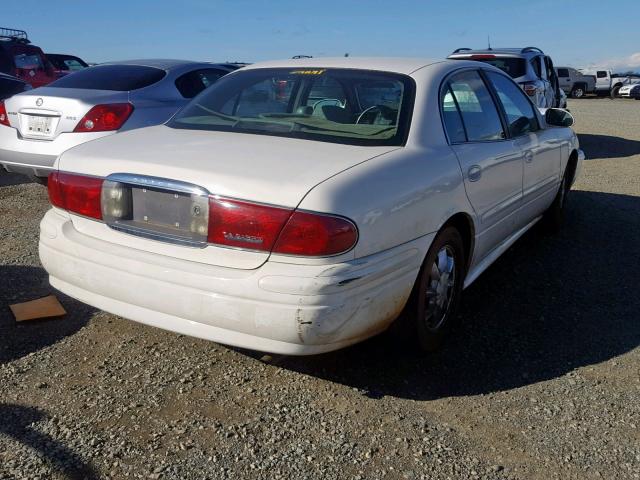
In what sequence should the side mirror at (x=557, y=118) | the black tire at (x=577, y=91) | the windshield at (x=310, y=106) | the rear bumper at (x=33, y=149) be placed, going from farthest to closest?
the black tire at (x=577, y=91), the rear bumper at (x=33, y=149), the side mirror at (x=557, y=118), the windshield at (x=310, y=106)

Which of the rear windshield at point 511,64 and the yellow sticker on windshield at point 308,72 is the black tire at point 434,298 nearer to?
the yellow sticker on windshield at point 308,72

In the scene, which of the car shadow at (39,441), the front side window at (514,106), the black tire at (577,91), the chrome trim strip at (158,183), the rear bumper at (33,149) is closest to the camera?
the car shadow at (39,441)

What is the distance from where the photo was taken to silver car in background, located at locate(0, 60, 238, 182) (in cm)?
586

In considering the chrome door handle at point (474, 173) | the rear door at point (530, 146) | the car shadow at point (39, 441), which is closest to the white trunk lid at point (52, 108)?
the rear door at point (530, 146)

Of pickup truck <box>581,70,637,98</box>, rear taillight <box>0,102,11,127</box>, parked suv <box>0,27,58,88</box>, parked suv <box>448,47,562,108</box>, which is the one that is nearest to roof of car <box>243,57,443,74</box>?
rear taillight <box>0,102,11,127</box>

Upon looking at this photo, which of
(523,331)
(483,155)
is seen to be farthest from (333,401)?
(483,155)

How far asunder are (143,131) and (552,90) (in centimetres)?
1039

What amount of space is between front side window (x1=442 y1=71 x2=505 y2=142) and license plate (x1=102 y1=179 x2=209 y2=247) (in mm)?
1455

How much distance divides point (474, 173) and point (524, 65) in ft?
26.1

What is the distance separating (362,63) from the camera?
146 inches

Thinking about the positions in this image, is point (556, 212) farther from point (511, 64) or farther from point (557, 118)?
point (511, 64)

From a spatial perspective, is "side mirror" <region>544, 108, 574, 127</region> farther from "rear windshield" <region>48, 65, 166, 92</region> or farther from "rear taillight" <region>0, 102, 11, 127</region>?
"rear taillight" <region>0, 102, 11, 127</region>

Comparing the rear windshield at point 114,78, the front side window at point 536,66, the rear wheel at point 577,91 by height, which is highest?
the rear windshield at point 114,78

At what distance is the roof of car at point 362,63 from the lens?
3.58 metres
